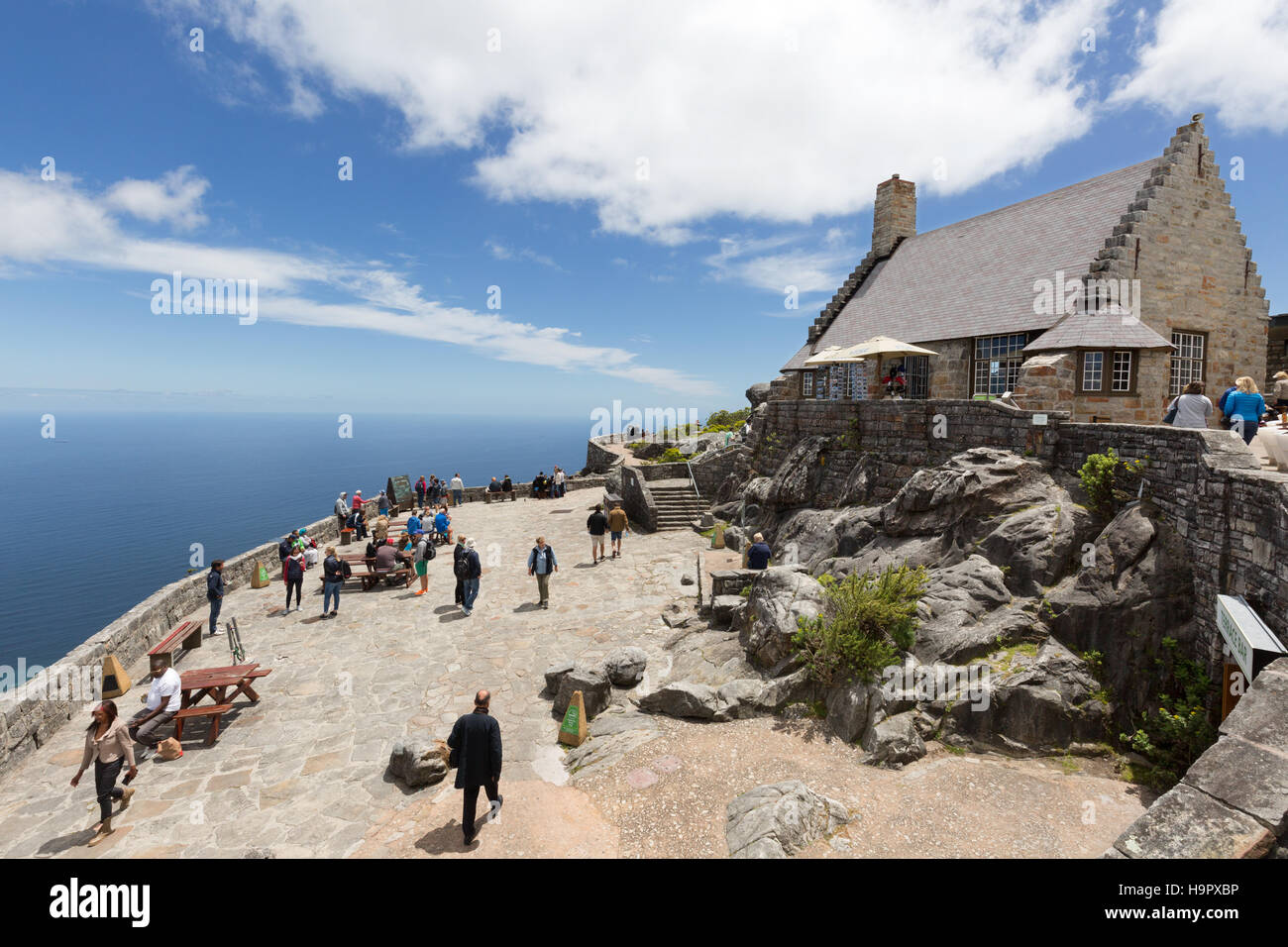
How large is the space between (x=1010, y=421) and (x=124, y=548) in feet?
396

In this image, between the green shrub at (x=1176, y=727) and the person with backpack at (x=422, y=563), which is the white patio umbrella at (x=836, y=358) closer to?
the green shrub at (x=1176, y=727)

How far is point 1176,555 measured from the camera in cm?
855

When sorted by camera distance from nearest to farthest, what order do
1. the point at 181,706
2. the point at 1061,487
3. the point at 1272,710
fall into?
the point at 1272,710
the point at 181,706
the point at 1061,487

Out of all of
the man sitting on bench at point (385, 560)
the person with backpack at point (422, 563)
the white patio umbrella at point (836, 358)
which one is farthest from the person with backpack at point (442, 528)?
the white patio umbrella at point (836, 358)

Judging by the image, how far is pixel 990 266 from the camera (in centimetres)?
1984

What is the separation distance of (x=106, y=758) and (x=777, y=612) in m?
9.43

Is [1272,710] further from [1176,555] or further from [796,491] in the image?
[796,491]

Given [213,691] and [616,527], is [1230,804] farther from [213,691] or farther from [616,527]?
[616,527]

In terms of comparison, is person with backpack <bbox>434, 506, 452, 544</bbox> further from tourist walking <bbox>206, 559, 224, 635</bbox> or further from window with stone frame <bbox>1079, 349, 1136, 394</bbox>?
window with stone frame <bbox>1079, 349, 1136, 394</bbox>

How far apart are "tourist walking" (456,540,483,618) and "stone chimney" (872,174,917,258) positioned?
80.3ft

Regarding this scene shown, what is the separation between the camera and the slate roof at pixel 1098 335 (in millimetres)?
14086

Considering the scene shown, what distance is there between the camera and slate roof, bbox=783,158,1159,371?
55.4 ft

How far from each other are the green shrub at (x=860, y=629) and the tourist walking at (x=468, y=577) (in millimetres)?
8075
